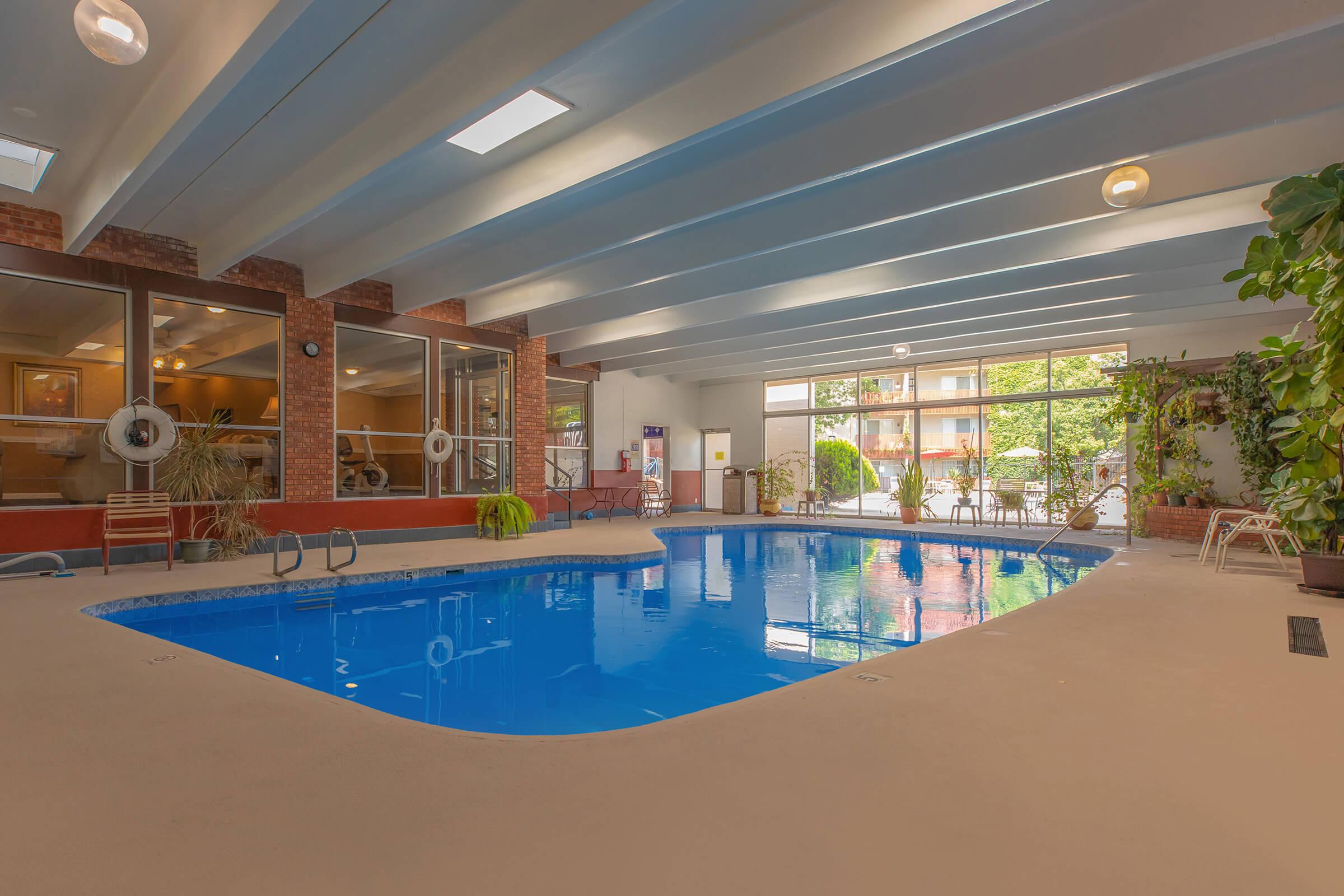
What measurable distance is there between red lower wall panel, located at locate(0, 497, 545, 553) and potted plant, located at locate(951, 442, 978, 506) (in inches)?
282

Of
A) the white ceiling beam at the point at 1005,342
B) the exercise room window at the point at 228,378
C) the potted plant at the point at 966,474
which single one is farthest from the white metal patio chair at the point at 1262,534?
the exercise room window at the point at 228,378

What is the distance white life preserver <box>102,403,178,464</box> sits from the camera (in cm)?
645

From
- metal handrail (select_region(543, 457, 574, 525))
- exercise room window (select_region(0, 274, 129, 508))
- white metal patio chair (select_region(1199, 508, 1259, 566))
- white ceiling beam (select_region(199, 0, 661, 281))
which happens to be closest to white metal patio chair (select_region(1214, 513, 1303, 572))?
white metal patio chair (select_region(1199, 508, 1259, 566))

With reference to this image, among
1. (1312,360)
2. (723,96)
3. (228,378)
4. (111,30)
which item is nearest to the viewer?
(111,30)

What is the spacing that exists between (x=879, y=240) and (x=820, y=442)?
8210mm

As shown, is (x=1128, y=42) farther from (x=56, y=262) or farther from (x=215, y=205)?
(x=56, y=262)

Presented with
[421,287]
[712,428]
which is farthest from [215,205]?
[712,428]

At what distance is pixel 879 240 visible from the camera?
6117mm

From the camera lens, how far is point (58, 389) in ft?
21.9

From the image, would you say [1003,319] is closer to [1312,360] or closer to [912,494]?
[912,494]

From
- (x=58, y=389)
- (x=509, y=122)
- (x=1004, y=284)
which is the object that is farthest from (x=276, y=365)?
(x=1004, y=284)

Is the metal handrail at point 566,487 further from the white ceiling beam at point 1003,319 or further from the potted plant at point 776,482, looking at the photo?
the potted plant at point 776,482

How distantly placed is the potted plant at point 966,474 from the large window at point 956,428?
0.07 ft

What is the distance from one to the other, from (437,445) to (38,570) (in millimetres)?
4097
